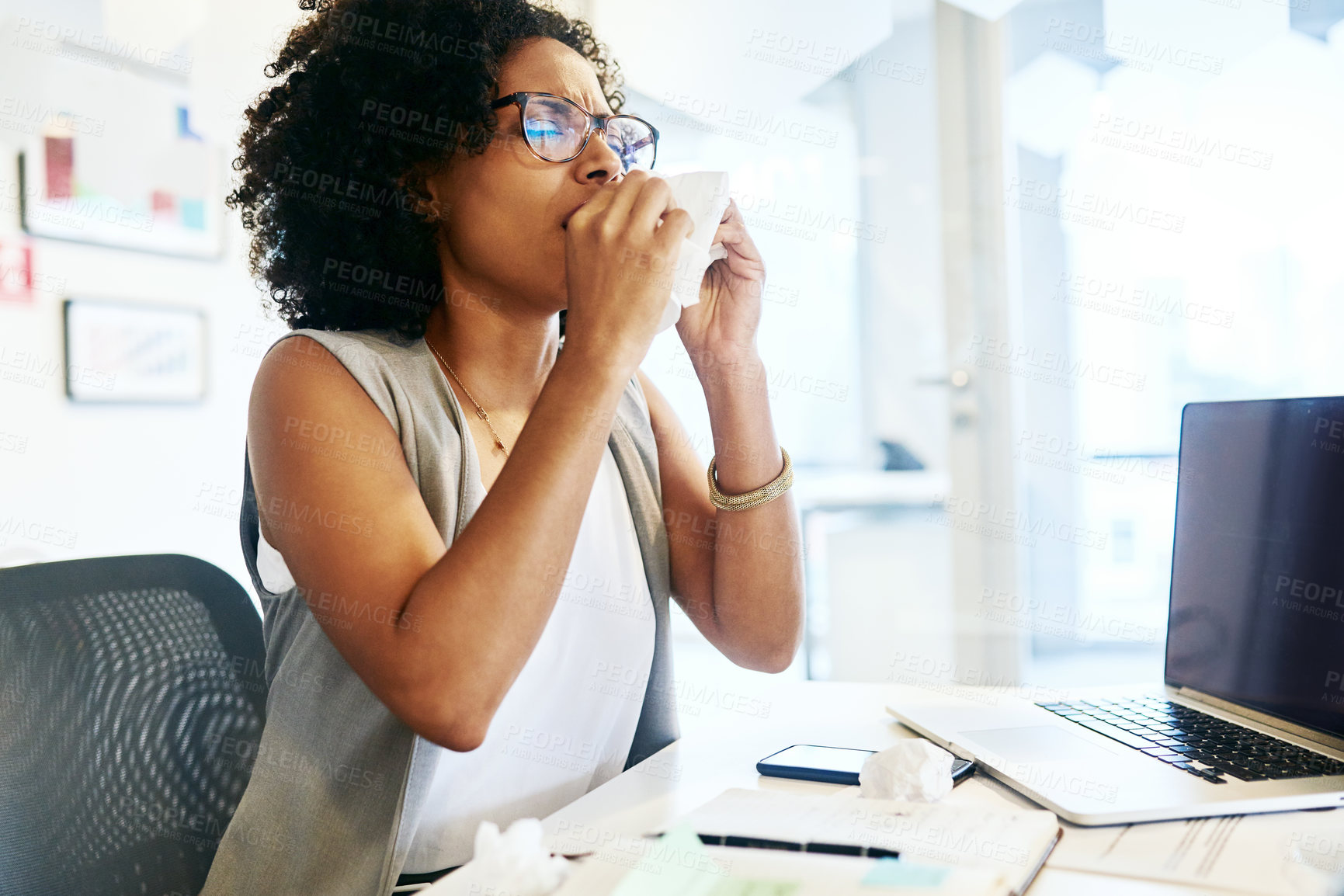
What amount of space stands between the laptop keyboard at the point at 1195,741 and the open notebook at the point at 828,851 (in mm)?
215

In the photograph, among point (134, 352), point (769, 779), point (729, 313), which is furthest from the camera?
point (134, 352)

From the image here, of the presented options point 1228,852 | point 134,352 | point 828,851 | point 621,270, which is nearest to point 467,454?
point 621,270

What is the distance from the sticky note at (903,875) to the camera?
50 cm

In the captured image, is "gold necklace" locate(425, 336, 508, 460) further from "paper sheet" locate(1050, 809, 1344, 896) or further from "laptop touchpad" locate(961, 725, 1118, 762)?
"paper sheet" locate(1050, 809, 1344, 896)

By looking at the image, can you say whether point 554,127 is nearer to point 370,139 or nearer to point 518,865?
point 370,139

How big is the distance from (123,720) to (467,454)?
0.39 m

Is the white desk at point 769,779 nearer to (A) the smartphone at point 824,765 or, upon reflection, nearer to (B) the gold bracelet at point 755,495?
(A) the smartphone at point 824,765

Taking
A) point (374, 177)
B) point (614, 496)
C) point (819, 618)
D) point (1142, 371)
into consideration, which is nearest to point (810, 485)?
point (819, 618)

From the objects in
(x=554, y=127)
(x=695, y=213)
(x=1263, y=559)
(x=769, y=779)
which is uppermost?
(x=554, y=127)

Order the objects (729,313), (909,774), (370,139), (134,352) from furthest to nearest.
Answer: (134,352) < (729,313) < (370,139) < (909,774)

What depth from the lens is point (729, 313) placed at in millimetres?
1240

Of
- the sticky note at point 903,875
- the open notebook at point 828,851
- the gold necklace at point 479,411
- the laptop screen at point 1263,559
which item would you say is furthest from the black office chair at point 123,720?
the laptop screen at point 1263,559

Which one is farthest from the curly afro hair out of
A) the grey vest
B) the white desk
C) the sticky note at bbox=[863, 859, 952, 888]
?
the sticky note at bbox=[863, 859, 952, 888]

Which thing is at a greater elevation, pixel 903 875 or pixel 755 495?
pixel 755 495
